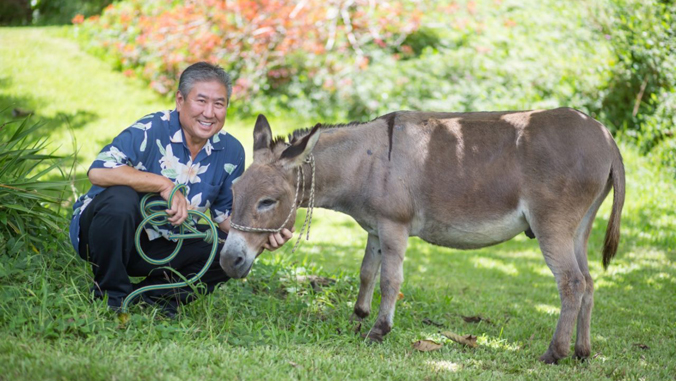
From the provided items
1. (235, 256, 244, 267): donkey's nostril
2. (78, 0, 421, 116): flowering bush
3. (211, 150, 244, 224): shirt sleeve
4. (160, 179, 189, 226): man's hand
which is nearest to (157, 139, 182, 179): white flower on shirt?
(160, 179, 189, 226): man's hand

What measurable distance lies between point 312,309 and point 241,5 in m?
8.46

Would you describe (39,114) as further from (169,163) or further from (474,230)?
(474,230)

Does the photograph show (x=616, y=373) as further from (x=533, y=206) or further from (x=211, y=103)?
(x=211, y=103)

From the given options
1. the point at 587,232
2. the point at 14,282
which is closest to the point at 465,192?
the point at 587,232

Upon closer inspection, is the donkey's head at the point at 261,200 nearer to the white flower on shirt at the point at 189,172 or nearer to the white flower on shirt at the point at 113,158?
the white flower on shirt at the point at 189,172

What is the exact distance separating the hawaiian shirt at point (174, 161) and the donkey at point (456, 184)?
1.18 ft

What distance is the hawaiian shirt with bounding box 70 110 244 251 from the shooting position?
12.8 ft

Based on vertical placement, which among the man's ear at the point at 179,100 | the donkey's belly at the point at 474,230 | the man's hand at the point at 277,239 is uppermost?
the man's ear at the point at 179,100

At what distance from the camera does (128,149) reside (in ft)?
12.8

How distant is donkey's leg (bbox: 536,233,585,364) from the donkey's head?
166cm

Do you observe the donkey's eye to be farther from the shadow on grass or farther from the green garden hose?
the shadow on grass

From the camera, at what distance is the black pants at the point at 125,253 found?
12.2 feet

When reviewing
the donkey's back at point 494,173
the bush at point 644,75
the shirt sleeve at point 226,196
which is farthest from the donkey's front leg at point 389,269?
the bush at point 644,75

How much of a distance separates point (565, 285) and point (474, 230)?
2.20ft
